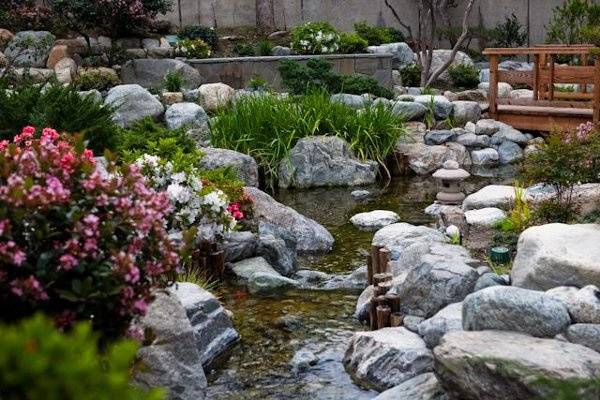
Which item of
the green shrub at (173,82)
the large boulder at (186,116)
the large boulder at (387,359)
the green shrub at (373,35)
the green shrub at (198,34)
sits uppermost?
the green shrub at (198,34)

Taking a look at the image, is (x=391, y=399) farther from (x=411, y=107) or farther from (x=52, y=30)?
(x=52, y=30)

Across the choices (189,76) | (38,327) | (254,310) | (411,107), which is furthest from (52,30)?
(38,327)

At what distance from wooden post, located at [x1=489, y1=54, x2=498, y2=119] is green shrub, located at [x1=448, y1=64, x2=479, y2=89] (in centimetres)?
335

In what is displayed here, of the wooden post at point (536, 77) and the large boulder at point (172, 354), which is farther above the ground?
the wooden post at point (536, 77)

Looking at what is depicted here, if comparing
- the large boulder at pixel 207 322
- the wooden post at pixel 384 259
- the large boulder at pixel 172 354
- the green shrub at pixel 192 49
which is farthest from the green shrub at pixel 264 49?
the large boulder at pixel 172 354

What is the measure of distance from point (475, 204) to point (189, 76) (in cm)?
945

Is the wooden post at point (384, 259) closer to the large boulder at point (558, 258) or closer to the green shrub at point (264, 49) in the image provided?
the large boulder at point (558, 258)

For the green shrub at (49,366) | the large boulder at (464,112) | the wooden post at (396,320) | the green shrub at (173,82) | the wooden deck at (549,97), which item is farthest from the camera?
the green shrub at (173,82)

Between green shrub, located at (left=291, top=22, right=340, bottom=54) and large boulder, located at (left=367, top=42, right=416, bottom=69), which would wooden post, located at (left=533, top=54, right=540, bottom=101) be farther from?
large boulder, located at (left=367, top=42, right=416, bottom=69)

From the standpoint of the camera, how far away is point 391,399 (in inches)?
218

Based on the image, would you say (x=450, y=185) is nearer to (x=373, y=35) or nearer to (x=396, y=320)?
(x=396, y=320)

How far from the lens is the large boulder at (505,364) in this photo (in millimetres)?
4680

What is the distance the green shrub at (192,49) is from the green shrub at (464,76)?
17.8 feet

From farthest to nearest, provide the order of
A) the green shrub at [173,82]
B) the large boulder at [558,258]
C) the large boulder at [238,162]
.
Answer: the green shrub at [173,82] < the large boulder at [238,162] < the large boulder at [558,258]
